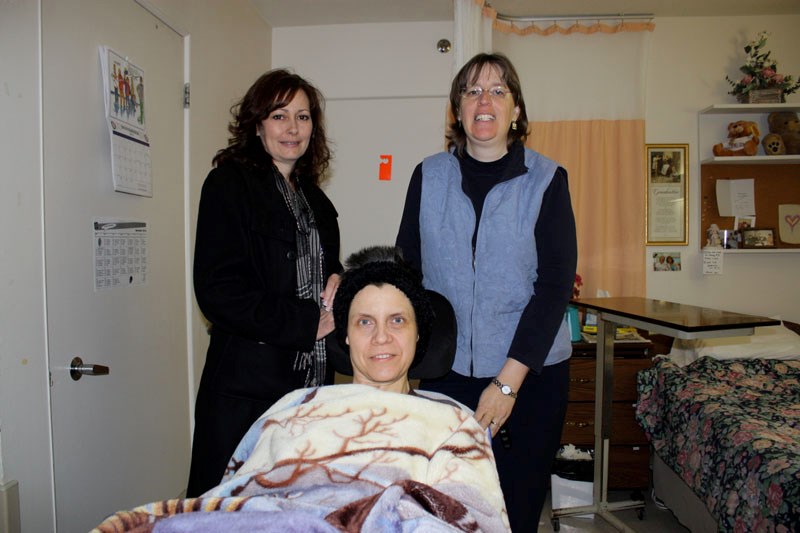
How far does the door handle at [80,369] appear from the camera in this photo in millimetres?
1697

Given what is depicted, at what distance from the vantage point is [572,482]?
2.72m

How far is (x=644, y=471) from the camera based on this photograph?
2807 millimetres

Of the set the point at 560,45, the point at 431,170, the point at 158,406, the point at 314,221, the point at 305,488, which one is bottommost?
the point at 158,406

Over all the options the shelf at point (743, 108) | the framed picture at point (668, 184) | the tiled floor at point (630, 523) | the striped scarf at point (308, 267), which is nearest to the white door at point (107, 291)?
the striped scarf at point (308, 267)

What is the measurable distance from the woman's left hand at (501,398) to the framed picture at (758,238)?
2.78 m

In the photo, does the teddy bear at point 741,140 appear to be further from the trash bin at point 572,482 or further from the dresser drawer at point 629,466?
the trash bin at point 572,482

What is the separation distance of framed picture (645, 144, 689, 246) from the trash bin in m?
1.61

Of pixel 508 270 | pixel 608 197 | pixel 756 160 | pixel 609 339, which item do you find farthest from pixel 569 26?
pixel 508 270

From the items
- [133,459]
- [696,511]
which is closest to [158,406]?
[133,459]

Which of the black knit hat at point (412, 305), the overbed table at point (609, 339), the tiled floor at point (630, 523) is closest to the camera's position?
the black knit hat at point (412, 305)

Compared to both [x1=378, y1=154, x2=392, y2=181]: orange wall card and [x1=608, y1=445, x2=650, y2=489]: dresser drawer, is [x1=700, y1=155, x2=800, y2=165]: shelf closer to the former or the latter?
[x1=608, y1=445, x2=650, y2=489]: dresser drawer

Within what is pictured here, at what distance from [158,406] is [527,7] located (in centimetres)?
299

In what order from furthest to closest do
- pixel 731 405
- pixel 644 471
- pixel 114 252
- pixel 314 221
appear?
pixel 644 471 < pixel 731 405 < pixel 114 252 < pixel 314 221

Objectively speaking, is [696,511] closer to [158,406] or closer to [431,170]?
[431,170]
